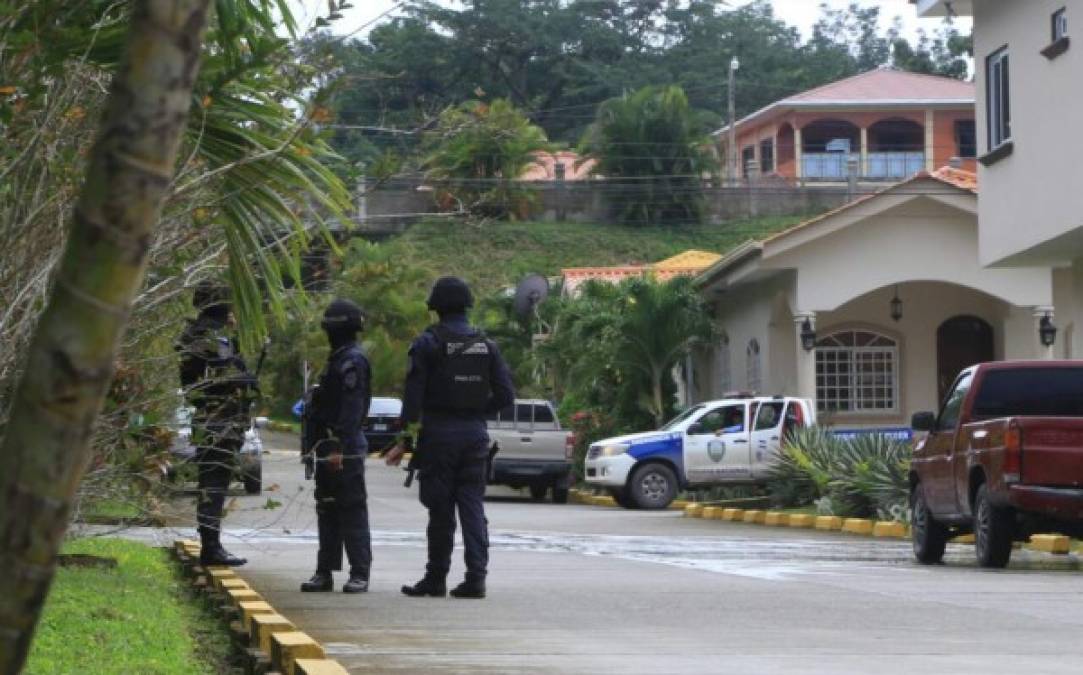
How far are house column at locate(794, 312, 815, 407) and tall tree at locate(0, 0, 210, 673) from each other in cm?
3217

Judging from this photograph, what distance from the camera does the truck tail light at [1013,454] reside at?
52.7 ft

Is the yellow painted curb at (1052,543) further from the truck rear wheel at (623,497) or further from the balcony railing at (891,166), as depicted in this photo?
the balcony railing at (891,166)

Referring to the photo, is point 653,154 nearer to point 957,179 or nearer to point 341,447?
point 957,179

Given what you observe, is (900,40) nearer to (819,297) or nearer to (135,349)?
(819,297)

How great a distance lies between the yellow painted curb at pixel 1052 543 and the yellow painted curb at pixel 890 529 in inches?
112

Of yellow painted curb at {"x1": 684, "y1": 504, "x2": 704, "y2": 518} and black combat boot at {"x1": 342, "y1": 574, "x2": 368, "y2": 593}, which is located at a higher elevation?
yellow painted curb at {"x1": 684, "y1": 504, "x2": 704, "y2": 518}

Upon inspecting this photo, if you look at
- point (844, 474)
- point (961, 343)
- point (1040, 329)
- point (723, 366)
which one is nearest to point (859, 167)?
point (723, 366)

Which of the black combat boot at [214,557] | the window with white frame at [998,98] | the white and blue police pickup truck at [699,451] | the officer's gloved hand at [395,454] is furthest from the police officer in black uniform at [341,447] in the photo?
the white and blue police pickup truck at [699,451]


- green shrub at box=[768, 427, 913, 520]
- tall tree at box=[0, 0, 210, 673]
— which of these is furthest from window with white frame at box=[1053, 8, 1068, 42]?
tall tree at box=[0, 0, 210, 673]

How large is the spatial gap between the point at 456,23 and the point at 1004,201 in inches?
2086

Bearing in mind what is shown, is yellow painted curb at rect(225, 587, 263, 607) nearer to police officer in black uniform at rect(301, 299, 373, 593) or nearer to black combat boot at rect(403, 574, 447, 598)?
police officer in black uniform at rect(301, 299, 373, 593)

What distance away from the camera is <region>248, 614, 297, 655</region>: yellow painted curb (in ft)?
30.1

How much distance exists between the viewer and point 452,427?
1238 centimetres

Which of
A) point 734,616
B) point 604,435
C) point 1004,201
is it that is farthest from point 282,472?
point 734,616
